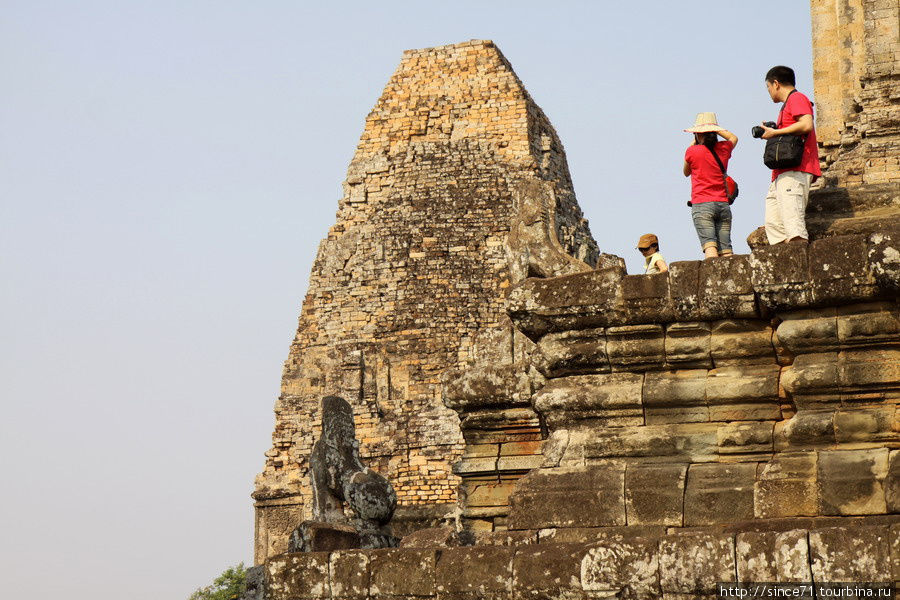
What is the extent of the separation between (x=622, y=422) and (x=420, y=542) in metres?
4.08

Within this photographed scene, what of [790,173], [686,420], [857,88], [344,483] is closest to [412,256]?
[344,483]

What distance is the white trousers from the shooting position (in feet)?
36.9

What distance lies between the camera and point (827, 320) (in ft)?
34.7

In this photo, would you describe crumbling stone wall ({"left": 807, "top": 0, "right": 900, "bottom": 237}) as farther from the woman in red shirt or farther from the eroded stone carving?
the eroded stone carving

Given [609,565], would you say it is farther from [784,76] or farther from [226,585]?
[226,585]

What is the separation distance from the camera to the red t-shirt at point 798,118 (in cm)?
1146

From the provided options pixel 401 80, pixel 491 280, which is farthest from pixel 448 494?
pixel 401 80

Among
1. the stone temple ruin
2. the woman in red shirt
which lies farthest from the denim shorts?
the stone temple ruin

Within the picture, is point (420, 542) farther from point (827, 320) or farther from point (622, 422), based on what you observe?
point (827, 320)

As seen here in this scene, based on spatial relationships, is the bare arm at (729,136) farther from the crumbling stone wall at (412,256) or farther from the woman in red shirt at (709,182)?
the crumbling stone wall at (412,256)

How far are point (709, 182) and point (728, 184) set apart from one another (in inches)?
6.5

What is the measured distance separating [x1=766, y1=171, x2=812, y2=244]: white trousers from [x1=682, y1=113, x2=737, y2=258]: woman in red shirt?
76cm

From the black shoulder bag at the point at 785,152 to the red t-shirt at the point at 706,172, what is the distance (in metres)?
0.83

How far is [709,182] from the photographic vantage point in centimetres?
1236
